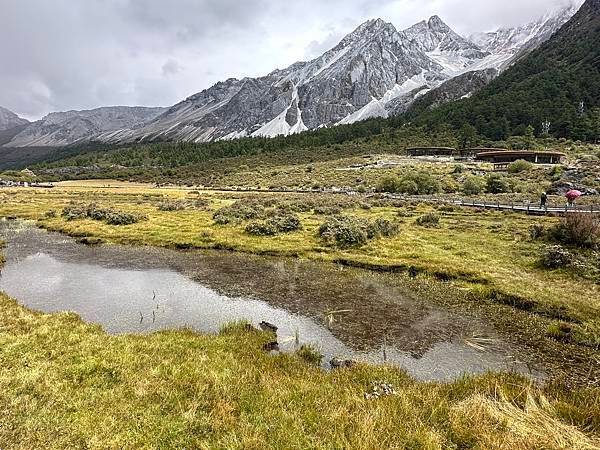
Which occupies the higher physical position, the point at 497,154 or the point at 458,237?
the point at 497,154

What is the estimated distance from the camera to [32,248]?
35.6 m

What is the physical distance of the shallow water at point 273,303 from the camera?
16.0 meters

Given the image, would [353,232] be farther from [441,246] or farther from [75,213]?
[75,213]

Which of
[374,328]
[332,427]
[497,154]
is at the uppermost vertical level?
[497,154]

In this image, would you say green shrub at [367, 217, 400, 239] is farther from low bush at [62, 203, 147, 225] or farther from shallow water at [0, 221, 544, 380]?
low bush at [62, 203, 147, 225]

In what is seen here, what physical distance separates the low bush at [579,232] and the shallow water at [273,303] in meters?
14.4

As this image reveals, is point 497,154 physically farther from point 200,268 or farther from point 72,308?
point 72,308

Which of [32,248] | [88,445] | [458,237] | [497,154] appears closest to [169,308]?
[88,445]

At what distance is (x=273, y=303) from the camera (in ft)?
72.3

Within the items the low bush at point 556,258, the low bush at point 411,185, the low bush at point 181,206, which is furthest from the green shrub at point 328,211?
the low bush at point 411,185

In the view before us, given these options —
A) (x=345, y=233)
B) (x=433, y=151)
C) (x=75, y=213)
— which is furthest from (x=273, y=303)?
(x=433, y=151)

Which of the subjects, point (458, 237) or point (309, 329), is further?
point (458, 237)

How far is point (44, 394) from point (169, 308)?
9.94 meters

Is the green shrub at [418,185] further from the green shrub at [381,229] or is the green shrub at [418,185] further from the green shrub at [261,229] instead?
the green shrub at [261,229]
